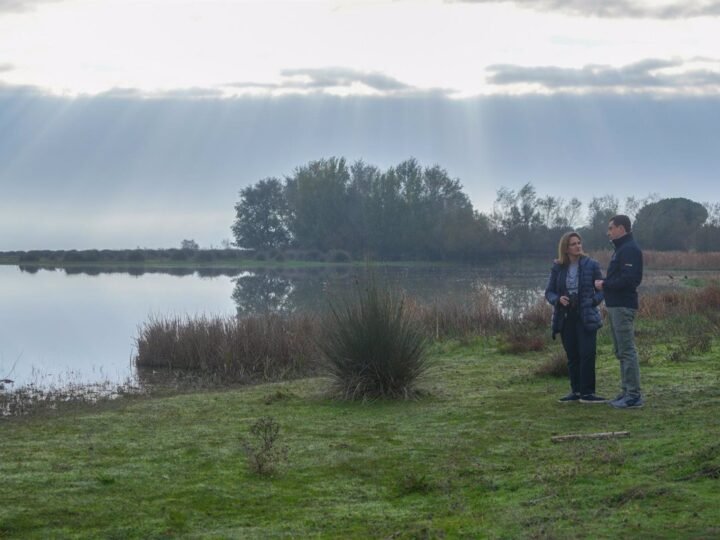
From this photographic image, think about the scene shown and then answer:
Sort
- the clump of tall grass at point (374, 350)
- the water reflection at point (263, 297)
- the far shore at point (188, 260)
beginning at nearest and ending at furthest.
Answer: the clump of tall grass at point (374, 350) < the water reflection at point (263, 297) < the far shore at point (188, 260)

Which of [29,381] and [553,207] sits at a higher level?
[553,207]

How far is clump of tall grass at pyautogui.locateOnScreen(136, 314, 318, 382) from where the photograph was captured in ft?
49.1

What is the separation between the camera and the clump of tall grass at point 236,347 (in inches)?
589

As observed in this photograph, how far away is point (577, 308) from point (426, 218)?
63353 mm

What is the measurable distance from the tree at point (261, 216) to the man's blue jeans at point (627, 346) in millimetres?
78309

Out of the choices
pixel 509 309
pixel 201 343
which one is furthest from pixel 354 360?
pixel 509 309

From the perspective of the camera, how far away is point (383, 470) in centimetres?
650

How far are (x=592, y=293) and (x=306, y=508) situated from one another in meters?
4.54

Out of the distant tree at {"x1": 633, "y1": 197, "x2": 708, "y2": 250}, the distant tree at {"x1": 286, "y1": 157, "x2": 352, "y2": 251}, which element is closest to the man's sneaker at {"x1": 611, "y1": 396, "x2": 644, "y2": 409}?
the distant tree at {"x1": 633, "y1": 197, "x2": 708, "y2": 250}

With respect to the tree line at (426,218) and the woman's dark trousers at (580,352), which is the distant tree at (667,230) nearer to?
the tree line at (426,218)

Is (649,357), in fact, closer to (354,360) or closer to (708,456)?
(354,360)

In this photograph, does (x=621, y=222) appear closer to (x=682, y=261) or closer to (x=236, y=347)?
(x=236, y=347)

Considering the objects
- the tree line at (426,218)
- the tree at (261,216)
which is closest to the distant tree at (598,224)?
the tree line at (426,218)

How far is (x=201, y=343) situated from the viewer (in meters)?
16.0
